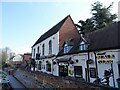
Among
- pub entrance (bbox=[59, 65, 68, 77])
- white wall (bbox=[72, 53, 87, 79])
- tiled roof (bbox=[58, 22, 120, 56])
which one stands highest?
tiled roof (bbox=[58, 22, 120, 56])

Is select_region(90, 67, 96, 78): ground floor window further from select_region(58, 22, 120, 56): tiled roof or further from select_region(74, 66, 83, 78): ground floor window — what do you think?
select_region(58, 22, 120, 56): tiled roof

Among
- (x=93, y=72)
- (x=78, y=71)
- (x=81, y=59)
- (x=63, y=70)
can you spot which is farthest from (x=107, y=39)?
(x=63, y=70)

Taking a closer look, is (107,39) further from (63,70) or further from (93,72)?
(63,70)

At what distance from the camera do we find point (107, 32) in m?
16.5

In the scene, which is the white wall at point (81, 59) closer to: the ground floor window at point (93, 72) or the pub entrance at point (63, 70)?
the ground floor window at point (93, 72)

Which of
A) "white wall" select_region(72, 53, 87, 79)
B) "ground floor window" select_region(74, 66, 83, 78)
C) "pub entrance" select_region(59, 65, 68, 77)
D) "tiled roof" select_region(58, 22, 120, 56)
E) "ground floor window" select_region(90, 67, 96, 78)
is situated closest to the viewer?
"tiled roof" select_region(58, 22, 120, 56)

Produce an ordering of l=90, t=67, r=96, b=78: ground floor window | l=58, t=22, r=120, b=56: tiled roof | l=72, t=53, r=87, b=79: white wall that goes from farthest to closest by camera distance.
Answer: l=72, t=53, r=87, b=79: white wall
l=90, t=67, r=96, b=78: ground floor window
l=58, t=22, r=120, b=56: tiled roof

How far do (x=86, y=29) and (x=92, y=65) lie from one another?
60.7 ft

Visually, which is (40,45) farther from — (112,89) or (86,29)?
(112,89)

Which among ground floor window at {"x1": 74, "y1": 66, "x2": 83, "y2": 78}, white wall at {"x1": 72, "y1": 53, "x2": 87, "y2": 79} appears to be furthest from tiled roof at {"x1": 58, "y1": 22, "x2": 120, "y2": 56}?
ground floor window at {"x1": 74, "y1": 66, "x2": 83, "y2": 78}

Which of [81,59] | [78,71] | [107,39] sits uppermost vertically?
[107,39]

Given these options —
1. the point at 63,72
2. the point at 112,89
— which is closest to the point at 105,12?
the point at 63,72

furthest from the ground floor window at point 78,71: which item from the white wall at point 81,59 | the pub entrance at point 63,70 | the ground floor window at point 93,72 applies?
the pub entrance at point 63,70

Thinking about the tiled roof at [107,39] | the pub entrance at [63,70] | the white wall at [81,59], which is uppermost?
the tiled roof at [107,39]
